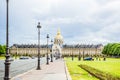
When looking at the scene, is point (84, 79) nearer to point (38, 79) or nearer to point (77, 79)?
point (77, 79)

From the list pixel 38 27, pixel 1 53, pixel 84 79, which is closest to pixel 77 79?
pixel 84 79

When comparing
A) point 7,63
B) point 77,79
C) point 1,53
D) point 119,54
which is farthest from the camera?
point 1,53

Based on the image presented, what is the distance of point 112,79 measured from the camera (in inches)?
799

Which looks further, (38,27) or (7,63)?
(38,27)

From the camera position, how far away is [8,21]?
18.8 m

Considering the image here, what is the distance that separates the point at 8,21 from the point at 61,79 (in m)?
7.21

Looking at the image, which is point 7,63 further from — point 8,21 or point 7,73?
point 8,21

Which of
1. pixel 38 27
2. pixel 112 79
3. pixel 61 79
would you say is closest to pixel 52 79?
pixel 61 79

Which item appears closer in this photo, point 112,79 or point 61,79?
point 112,79

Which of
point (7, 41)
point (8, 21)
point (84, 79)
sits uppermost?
point (8, 21)

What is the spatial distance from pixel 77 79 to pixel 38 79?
298cm

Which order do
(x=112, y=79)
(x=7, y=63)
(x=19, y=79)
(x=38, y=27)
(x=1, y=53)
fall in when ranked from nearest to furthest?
Result: 1. (x=7, y=63)
2. (x=112, y=79)
3. (x=19, y=79)
4. (x=38, y=27)
5. (x=1, y=53)

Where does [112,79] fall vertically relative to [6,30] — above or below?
below

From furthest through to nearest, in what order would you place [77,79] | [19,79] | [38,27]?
[38,27] < [77,79] < [19,79]
